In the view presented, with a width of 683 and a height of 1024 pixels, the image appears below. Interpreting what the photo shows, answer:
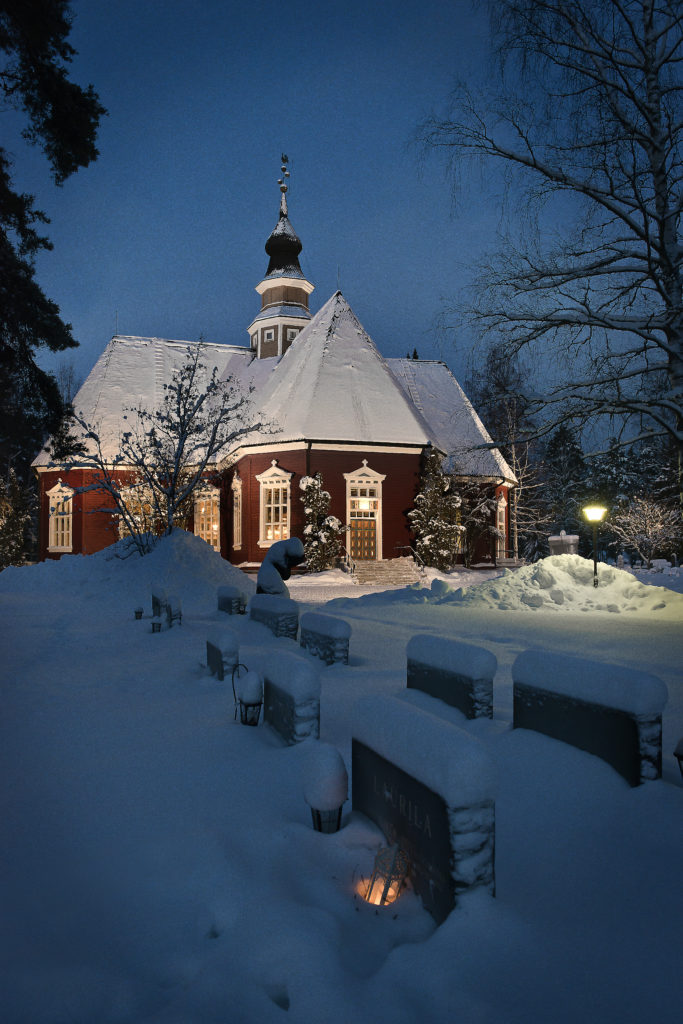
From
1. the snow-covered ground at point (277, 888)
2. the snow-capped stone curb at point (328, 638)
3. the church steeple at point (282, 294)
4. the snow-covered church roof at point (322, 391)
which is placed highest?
the church steeple at point (282, 294)

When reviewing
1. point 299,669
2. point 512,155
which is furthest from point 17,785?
point 512,155

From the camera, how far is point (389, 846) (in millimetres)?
3238

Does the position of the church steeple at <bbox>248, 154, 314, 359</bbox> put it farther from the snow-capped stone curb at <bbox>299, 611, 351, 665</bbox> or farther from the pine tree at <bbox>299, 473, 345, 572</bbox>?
the snow-capped stone curb at <bbox>299, 611, 351, 665</bbox>

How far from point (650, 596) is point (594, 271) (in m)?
6.54

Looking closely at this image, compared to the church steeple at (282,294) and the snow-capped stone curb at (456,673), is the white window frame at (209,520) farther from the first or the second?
the snow-capped stone curb at (456,673)

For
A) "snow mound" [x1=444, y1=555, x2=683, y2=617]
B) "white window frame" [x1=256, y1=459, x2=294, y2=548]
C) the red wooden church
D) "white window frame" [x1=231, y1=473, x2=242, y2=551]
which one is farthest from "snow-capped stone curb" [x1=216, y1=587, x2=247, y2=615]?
"white window frame" [x1=231, y1=473, x2=242, y2=551]

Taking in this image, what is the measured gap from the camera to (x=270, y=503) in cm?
2428

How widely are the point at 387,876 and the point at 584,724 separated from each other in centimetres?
200

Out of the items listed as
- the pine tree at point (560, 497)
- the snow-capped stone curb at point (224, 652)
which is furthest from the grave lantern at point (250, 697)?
the pine tree at point (560, 497)

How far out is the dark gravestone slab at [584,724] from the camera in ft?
13.0

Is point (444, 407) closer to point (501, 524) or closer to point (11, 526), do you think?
point (501, 524)

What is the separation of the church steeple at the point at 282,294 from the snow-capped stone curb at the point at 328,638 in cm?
2621

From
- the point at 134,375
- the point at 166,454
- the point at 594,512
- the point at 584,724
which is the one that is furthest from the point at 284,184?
the point at 584,724

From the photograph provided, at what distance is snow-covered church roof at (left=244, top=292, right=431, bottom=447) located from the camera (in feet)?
77.4
